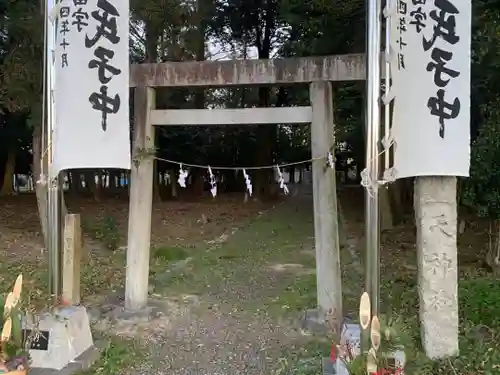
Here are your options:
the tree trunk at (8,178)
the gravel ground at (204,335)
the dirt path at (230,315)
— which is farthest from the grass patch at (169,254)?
the tree trunk at (8,178)

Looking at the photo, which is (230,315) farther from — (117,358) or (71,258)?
(71,258)

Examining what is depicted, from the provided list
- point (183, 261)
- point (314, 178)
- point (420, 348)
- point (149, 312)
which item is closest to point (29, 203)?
point (183, 261)

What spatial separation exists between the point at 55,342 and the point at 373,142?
314 centimetres

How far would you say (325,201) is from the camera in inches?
233

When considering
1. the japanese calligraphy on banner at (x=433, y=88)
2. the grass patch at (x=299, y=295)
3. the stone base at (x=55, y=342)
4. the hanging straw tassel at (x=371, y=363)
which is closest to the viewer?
the hanging straw tassel at (x=371, y=363)

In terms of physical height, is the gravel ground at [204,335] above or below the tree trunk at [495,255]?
below

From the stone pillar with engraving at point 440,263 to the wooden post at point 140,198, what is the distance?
330cm

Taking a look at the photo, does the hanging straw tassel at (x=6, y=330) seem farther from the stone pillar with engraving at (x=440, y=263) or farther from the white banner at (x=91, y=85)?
the stone pillar with engraving at (x=440, y=263)

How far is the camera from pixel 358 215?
56.0ft

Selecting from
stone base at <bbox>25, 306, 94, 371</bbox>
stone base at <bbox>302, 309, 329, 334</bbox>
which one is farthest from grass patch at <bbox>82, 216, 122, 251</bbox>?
stone base at <bbox>25, 306, 94, 371</bbox>

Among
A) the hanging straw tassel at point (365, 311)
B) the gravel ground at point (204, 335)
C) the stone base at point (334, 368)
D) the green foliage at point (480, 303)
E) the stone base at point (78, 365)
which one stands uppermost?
the hanging straw tassel at point (365, 311)

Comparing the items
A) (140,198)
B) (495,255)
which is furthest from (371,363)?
(495,255)

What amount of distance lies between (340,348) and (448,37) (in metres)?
2.55

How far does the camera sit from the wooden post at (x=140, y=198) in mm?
6293
